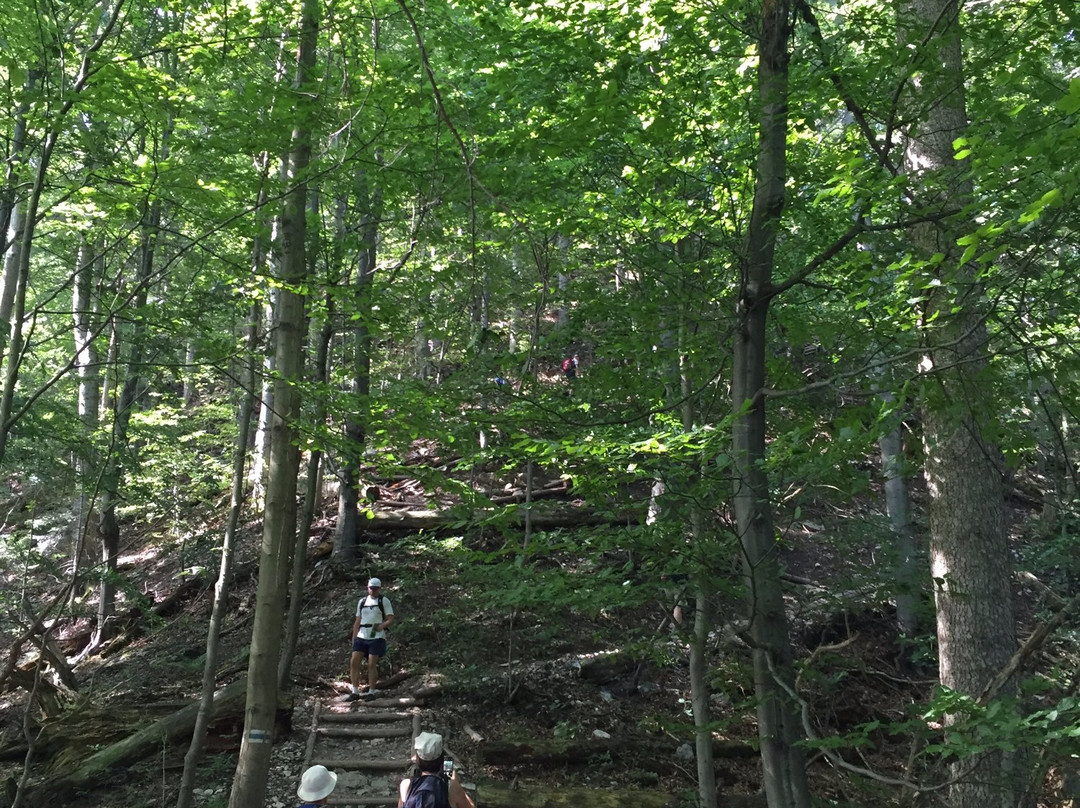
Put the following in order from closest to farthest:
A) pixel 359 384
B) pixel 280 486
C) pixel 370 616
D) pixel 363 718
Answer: pixel 280 486
pixel 363 718
pixel 370 616
pixel 359 384

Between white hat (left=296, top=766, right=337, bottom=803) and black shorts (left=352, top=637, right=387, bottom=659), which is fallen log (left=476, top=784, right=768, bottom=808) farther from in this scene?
white hat (left=296, top=766, right=337, bottom=803)

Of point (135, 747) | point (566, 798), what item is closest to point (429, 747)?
point (566, 798)

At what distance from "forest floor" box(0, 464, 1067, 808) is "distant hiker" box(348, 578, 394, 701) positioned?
540mm

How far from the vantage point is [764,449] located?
13.5ft

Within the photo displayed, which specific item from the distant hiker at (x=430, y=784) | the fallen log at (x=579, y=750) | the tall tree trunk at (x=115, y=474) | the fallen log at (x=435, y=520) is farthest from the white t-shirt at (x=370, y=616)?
the distant hiker at (x=430, y=784)

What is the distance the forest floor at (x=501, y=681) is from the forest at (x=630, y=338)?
0.24 feet

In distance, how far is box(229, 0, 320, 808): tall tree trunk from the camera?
5348 millimetres

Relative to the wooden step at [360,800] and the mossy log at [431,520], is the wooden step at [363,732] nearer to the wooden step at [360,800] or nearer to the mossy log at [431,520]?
the wooden step at [360,800]

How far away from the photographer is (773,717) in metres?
3.99

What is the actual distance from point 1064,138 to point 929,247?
310cm

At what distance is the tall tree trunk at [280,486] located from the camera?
17.5ft

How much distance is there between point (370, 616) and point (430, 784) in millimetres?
4806

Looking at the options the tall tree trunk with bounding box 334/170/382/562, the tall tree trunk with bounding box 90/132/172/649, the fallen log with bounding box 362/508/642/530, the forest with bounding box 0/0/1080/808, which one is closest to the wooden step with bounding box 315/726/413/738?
the forest with bounding box 0/0/1080/808

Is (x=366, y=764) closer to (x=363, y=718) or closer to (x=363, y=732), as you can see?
(x=363, y=732)
